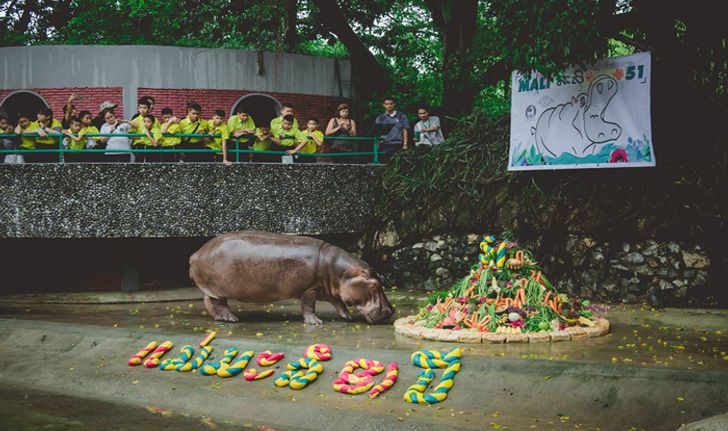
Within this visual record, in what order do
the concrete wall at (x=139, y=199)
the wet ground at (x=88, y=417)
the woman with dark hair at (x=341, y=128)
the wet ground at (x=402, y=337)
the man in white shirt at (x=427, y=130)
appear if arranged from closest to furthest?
the wet ground at (x=88, y=417)
the wet ground at (x=402, y=337)
the concrete wall at (x=139, y=199)
the woman with dark hair at (x=341, y=128)
the man in white shirt at (x=427, y=130)

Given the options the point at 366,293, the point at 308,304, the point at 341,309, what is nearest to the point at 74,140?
the point at 308,304

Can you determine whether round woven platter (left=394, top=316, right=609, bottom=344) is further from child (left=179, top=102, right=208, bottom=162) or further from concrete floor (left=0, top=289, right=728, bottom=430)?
child (left=179, top=102, right=208, bottom=162)

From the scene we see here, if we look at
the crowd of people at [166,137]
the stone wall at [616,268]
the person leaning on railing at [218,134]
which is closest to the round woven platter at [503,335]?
the stone wall at [616,268]

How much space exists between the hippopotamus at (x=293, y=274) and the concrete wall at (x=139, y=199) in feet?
11.2

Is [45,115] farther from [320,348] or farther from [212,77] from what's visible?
[320,348]

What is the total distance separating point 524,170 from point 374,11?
10033mm

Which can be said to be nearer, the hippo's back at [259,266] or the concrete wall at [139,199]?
the hippo's back at [259,266]

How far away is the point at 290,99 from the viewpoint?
19.2 metres

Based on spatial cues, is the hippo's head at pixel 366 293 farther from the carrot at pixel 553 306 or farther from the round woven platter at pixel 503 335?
the carrot at pixel 553 306

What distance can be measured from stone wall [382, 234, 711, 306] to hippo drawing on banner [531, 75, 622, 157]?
1323 mm

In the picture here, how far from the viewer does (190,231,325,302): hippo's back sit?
35.8 feet

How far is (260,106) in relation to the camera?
19.6m

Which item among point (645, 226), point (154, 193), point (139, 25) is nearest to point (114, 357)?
→ point (154, 193)

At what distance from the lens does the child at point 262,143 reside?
1482 centimetres
